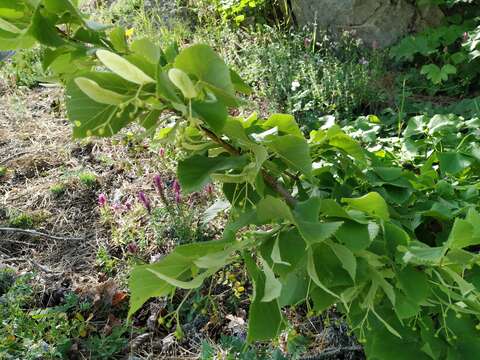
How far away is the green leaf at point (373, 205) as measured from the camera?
0.85 meters

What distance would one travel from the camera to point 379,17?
13.3ft

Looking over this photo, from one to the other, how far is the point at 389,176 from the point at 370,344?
331mm

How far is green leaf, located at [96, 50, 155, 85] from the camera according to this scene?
0.62 m

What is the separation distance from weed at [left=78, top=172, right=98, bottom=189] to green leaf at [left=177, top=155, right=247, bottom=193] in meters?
2.11

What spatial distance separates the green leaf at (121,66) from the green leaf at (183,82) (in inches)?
1.4

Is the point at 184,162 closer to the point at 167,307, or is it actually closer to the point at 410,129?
the point at 410,129

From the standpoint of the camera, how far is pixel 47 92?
152 inches

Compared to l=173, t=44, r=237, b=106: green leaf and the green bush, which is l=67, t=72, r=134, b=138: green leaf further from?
the green bush

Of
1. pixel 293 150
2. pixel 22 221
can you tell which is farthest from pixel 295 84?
pixel 293 150

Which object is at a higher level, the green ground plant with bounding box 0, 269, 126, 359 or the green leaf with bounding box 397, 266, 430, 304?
the green leaf with bounding box 397, 266, 430, 304

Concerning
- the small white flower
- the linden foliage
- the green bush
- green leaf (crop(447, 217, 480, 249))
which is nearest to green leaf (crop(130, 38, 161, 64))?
the linden foliage

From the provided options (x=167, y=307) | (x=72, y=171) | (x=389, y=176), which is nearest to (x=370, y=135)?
(x=389, y=176)

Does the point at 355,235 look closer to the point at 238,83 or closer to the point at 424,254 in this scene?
the point at 424,254

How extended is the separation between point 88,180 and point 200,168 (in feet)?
6.99
